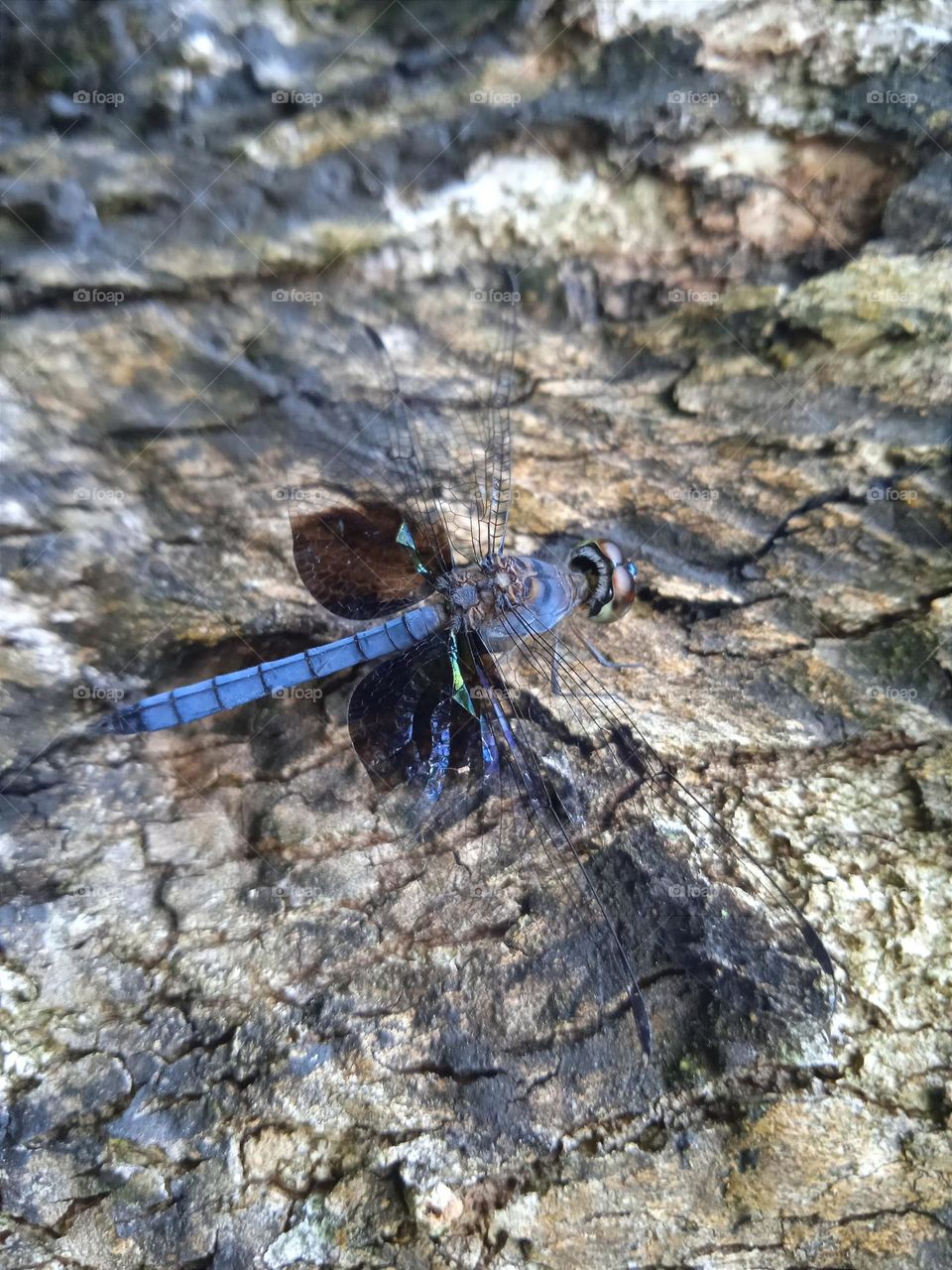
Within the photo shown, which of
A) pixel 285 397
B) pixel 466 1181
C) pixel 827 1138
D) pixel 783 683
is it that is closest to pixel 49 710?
pixel 285 397

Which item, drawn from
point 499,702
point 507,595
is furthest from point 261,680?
point 507,595

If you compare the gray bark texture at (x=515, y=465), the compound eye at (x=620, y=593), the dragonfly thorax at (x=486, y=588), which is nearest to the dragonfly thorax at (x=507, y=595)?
the dragonfly thorax at (x=486, y=588)

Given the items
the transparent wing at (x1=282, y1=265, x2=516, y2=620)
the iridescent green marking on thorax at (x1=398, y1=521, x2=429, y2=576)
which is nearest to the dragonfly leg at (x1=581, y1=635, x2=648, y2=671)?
the transparent wing at (x1=282, y1=265, x2=516, y2=620)

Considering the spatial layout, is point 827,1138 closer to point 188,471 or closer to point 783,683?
point 783,683

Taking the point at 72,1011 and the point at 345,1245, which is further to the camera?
the point at 72,1011

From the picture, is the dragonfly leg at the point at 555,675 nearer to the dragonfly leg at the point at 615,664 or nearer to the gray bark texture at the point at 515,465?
the dragonfly leg at the point at 615,664

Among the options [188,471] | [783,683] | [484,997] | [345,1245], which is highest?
[188,471]

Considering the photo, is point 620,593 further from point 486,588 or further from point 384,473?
point 384,473
